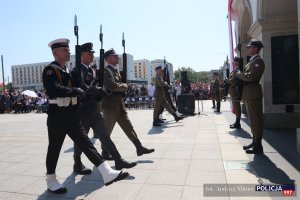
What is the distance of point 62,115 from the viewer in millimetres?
4266

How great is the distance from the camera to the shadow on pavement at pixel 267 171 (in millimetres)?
4441

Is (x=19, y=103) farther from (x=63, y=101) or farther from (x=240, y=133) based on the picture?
(x=63, y=101)

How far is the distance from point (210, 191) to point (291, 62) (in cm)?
600

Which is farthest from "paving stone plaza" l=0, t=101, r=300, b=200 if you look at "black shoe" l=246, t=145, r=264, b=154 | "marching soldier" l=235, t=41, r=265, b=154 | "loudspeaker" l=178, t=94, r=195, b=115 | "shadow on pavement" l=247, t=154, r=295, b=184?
"loudspeaker" l=178, t=94, r=195, b=115

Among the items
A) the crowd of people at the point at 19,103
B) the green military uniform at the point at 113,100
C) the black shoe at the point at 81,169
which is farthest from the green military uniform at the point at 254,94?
the crowd of people at the point at 19,103

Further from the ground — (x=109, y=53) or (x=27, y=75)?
(x=27, y=75)

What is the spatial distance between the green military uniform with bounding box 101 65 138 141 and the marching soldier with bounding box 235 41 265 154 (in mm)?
2224

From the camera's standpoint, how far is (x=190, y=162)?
5.61m

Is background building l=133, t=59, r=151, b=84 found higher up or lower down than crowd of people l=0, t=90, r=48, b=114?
higher up

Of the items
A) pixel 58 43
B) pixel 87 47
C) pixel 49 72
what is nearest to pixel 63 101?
pixel 49 72

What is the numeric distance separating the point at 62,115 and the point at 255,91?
11.5 ft

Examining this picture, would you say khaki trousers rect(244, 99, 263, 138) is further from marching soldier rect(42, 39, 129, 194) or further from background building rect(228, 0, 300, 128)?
background building rect(228, 0, 300, 128)

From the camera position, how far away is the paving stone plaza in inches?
169

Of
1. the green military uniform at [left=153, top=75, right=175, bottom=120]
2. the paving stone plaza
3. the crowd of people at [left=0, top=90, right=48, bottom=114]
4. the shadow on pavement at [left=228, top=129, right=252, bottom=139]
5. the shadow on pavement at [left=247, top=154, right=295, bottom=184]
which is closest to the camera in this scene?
the paving stone plaza
